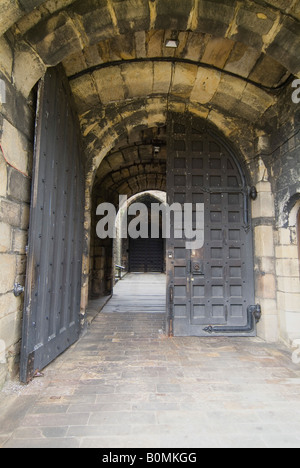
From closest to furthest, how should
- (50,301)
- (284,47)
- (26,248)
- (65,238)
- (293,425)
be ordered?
1. (293,425)
2. (26,248)
3. (284,47)
4. (50,301)
5. (65,238)

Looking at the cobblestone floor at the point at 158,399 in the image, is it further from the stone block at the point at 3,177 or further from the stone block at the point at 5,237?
the stone block at the point at 3,177

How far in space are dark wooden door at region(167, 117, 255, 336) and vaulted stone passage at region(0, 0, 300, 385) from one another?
16cm

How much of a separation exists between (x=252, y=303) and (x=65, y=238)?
2522 mm

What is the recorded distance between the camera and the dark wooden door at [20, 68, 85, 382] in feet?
6.90

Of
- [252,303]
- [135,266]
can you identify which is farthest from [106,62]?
[135,266]

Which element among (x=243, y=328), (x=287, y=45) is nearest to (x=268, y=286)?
(x=243, y=328)

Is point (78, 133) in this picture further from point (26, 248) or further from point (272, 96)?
point (272, 96)

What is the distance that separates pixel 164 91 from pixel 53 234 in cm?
239

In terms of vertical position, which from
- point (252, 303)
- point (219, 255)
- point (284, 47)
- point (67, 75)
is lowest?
point (252, 303)

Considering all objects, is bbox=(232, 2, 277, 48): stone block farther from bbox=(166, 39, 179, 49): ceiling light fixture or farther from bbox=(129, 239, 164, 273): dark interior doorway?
bbox=(129, 239, 164, 273): dark interior doorway

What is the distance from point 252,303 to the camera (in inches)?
133

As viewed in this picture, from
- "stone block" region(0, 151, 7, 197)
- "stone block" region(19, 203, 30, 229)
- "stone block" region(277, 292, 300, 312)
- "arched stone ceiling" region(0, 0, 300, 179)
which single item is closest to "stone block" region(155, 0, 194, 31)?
"arched stone ceiling" region(0, 0, 300, 179)

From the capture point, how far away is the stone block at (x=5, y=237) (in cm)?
188

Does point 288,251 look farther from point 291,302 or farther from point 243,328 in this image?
point 243,328
